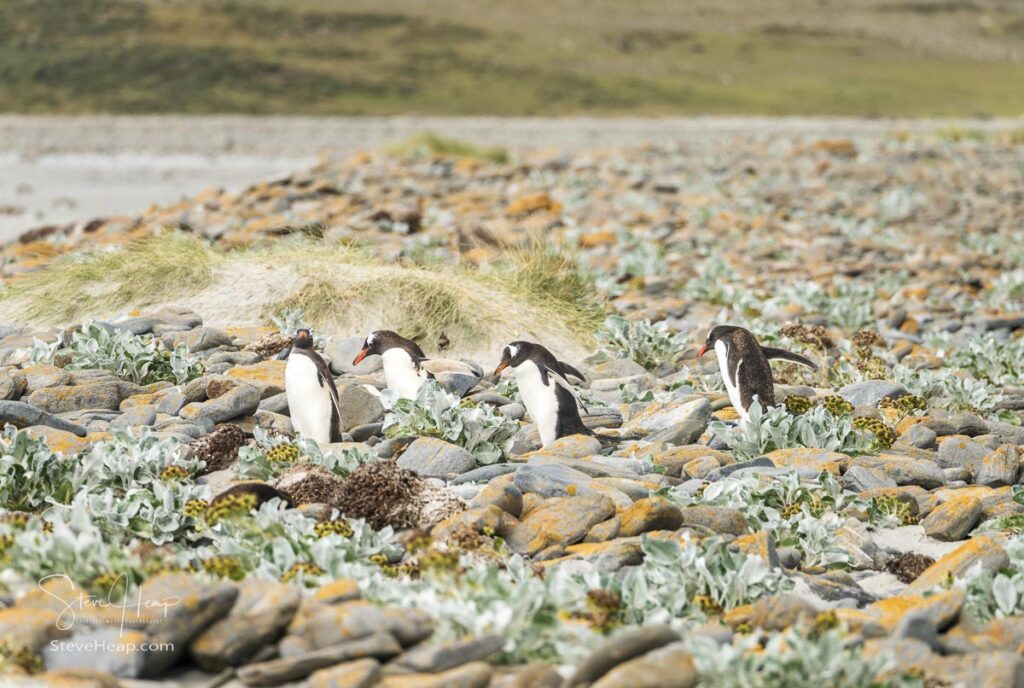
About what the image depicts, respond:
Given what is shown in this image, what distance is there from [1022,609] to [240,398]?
366 cm

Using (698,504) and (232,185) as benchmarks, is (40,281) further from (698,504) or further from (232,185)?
(232,185)

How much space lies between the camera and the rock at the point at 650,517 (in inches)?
193

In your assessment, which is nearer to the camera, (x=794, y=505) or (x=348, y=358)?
(x=794, y=505)

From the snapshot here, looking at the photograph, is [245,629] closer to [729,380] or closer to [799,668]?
[799,668]

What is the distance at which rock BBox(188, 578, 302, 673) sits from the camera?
12.2 feet

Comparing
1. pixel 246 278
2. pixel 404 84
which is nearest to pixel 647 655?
pixel 246 278

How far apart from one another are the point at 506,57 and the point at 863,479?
72.6 metres

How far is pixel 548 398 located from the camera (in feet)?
20.1

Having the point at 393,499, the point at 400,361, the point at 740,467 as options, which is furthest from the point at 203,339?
the point at 740,467

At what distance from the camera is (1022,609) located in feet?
14.6

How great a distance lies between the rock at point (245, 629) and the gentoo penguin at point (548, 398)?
7.99 feet

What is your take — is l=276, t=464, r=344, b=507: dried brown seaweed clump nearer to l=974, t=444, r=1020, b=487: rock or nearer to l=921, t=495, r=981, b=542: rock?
l=921, t=495, r=981, b=542: rock
